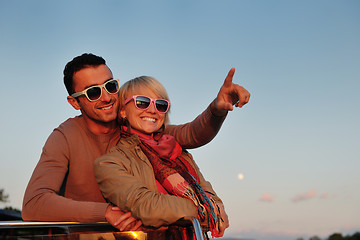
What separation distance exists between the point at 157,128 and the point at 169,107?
0.22m

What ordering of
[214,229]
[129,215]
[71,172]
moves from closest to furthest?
1. [129,215]
2. [214,229]
3. [71,172]

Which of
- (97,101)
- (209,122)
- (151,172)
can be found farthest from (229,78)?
(97,101)

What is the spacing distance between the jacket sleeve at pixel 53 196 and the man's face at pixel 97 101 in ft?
1.05

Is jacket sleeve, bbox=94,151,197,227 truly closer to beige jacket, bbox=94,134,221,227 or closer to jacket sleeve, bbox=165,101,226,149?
beige jacket, bbox=94,134,221,227

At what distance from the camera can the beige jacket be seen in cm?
230

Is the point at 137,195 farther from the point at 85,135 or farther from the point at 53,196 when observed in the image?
the point at 85,135

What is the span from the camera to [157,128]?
123 inches

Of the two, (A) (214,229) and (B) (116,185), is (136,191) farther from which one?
(A) (214,229)

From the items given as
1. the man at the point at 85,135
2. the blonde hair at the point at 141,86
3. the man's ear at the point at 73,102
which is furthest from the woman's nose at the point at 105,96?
the man's ear at the point at 73,102

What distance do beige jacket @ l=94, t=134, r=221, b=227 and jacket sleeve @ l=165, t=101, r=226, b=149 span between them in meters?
0.76

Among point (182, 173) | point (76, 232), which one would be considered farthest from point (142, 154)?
point (76, 232)

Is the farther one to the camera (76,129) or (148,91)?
(76,129)

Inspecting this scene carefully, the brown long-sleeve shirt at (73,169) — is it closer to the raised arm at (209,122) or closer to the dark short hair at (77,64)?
the raised arm at (209,122)

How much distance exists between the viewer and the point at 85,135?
3.51 metres
